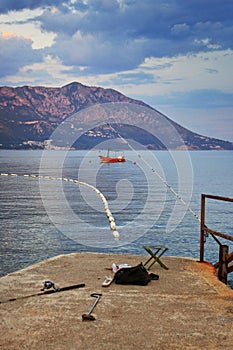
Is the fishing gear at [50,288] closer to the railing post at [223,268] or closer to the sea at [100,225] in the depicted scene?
the railing post at [223,268]

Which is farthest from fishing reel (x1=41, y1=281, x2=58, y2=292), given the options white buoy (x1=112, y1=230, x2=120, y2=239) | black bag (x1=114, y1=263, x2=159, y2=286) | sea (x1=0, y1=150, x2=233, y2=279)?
white buoy (x1=112, y1=230, x2=120, y2=239)

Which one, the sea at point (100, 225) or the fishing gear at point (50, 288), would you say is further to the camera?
the sea at point (100, 225)

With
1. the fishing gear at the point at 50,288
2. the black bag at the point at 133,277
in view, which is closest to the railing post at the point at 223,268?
the black bag at the point at 133,277

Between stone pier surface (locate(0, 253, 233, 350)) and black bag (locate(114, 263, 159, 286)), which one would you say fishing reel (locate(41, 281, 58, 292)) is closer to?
stone pier surface (locate(0, 253, 233, 350))

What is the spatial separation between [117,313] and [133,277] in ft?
5.76

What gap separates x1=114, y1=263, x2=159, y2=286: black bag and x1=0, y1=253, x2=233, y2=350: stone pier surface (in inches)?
5.2

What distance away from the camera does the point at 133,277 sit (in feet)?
29.0

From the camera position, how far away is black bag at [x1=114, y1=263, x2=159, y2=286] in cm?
877

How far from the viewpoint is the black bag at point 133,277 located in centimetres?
877

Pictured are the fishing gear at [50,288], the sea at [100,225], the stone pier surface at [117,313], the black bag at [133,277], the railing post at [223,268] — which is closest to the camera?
the stone pier surface at [117,313]

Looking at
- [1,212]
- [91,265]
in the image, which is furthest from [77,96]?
[91,265]

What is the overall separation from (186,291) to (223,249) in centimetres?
235

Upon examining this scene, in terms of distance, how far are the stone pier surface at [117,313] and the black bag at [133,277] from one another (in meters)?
0.13

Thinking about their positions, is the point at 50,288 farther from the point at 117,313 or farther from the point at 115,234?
the point at 115,234
